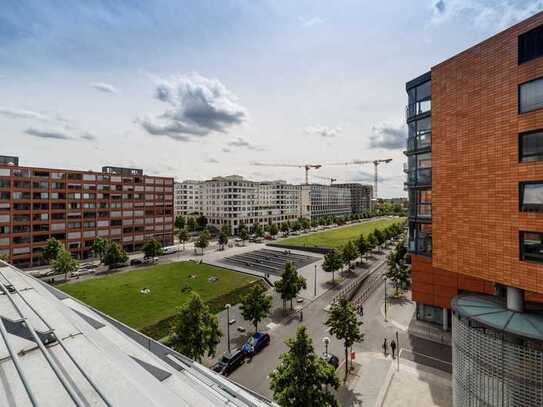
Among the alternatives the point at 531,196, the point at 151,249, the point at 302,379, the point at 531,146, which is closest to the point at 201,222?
Result: the point at 151,249

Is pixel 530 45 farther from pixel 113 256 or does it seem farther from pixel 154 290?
pixel 113 256

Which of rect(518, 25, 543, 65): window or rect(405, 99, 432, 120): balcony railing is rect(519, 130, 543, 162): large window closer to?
rect(518, 25, 543, 65): window

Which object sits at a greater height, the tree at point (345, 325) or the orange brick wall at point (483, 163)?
the orange brick wall at point (483, 163)

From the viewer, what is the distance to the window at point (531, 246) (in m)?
13.1

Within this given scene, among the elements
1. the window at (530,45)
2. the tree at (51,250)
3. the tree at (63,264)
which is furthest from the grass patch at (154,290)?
the window at (530,45)

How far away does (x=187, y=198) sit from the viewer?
13412cm

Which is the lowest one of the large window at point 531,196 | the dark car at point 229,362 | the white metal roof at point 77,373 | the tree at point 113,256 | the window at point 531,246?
the dark car at point 229,362

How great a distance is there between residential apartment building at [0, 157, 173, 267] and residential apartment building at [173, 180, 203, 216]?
5424 centimetres

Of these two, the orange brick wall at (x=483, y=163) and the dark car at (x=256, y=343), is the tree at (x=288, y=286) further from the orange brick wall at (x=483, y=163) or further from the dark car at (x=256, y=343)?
the orange brick wall at (x=483, y=163)

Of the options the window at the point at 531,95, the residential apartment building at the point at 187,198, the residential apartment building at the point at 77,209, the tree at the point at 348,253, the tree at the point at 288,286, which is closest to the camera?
the window at the point at 531,95

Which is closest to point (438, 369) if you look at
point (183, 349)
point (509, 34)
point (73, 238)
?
point (183, 349)

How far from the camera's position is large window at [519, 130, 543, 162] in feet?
43.6

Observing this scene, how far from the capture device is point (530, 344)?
40.3ft

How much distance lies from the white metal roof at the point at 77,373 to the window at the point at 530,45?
766 inches
